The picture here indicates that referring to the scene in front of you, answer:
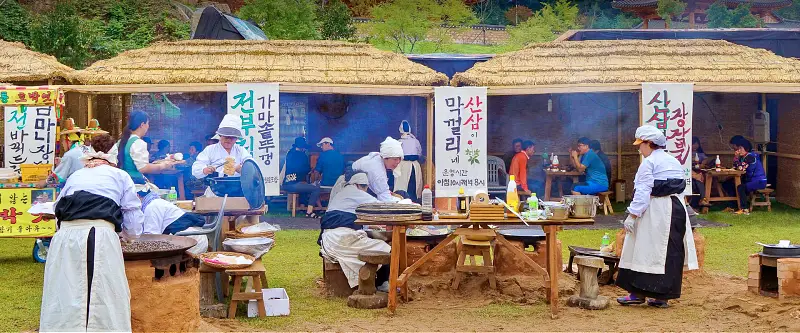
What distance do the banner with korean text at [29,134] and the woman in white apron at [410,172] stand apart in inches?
201

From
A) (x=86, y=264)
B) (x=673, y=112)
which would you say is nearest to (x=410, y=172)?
(x=673, y=112)

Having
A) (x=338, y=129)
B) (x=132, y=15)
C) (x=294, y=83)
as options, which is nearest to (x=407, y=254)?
(x=294, y=83)

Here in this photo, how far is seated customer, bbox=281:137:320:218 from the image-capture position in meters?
14.7

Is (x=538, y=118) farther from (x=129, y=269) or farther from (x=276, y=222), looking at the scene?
(x=129, y=269)

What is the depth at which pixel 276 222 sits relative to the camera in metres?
14.1

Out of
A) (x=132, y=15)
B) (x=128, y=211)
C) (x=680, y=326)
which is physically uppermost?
(x=132, y=15)

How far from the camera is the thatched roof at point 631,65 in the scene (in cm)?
1400

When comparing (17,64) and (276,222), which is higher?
(17,64)

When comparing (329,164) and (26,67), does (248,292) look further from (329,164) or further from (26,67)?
(26,67)

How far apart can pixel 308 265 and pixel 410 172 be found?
14.3 ft

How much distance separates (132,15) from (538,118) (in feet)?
48.1

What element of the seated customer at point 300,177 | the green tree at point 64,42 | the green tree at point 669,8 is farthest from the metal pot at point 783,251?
the green tree at point 669,8

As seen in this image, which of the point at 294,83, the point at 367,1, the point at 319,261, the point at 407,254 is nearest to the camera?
the point at 407,254

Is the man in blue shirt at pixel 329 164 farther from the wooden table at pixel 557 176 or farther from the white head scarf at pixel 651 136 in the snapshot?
the white head scarf at pixel 651 136
